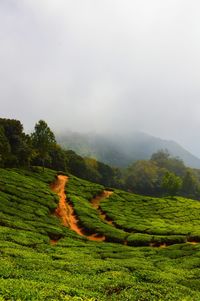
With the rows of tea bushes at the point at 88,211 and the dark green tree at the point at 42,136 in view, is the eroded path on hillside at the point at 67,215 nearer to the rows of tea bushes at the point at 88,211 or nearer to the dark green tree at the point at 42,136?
the rows of tea bushes at the point at 88,211

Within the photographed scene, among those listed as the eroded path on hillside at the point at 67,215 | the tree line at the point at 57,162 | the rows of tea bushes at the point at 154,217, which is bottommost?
the eroded path on hillside at the point at 67,215

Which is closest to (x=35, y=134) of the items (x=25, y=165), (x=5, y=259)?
(x=25, y=165)

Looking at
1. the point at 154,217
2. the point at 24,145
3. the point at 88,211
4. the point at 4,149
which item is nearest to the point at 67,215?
the point at 88,211

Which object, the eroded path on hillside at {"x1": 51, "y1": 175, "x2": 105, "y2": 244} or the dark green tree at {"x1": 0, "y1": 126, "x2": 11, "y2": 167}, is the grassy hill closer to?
the eroded path on hillside at {"x1": 51, "y1": 175, "x2": 105, "y2": 244}

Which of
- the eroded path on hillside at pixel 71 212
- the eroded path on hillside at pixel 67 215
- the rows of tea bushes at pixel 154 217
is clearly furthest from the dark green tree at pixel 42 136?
the rows of tea bushes at pixel 154 217

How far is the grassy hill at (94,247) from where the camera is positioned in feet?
63.2

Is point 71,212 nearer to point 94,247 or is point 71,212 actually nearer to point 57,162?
point 94,247

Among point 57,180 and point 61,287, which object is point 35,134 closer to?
point 57,180

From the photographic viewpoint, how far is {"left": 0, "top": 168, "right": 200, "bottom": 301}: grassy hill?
1927 cm

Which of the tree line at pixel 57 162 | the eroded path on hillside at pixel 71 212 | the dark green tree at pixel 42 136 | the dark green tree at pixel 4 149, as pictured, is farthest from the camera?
the dark green tree at pixel 42 136

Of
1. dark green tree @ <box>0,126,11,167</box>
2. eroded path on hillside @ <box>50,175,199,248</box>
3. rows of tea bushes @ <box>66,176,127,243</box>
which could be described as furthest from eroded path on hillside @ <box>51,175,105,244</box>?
dark green tree @ <box>0,126,11,167</box>

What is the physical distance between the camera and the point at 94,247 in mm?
36781

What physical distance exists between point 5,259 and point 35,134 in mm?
61605

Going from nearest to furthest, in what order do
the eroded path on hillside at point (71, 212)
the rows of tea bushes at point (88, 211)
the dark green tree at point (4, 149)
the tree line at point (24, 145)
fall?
1. the rows of tea bushes at point (88, 211)
2. the eroded path on hillside at point (71, 212)
3. the dark green tree at point (4, 149)
4. the tree line at point (24, 145)
